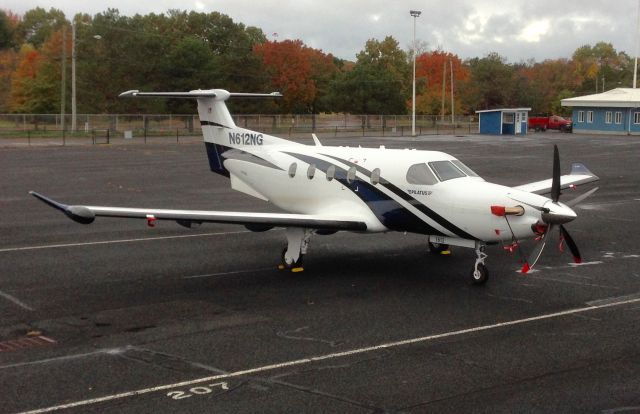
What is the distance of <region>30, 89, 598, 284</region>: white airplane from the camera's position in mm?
14734

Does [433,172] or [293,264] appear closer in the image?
[433,172]

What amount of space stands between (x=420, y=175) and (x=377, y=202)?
119cm

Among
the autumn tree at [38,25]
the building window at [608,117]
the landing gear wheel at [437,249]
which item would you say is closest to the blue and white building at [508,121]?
the building window at [608,117]

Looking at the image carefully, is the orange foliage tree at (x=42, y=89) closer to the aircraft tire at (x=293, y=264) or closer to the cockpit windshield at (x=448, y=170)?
the aircraft tire at (x=293, y=264)

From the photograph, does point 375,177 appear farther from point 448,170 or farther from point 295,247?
point 295,247

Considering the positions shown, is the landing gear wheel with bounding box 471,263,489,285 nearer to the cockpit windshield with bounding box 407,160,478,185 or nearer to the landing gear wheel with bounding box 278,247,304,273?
the cockpit windshield with bounding box 407,160,478,185

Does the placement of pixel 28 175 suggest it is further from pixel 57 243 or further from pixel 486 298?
pixel 486 298

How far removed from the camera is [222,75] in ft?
313

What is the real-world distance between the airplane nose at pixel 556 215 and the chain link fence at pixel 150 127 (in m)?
57.9

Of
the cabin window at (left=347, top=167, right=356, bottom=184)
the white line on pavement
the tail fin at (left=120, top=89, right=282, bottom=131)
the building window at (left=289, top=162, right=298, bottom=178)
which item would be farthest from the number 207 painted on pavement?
the tail fin at (left=120, top=89, right=282, bottom=131)

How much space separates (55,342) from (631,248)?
1509 centimetres

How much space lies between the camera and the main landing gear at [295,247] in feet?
55.8

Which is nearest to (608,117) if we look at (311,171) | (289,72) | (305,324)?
(289,72)

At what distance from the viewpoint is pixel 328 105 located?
4424 inches
